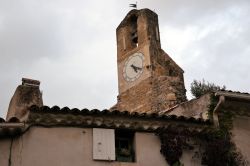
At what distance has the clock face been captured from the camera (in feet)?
79.0

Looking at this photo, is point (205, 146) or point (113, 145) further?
point (205, 146)

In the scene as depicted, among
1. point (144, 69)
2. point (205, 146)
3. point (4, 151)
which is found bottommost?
point (4, 151)

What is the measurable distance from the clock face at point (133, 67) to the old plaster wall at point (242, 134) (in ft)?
39.1

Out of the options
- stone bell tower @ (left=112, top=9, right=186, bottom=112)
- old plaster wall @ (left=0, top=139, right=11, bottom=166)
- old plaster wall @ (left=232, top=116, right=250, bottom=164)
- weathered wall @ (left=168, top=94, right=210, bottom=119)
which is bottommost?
old plaster wall @ (left=0, top=139, right=11, bottom=166)

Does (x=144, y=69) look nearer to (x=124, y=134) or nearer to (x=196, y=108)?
(x=196, y=108)

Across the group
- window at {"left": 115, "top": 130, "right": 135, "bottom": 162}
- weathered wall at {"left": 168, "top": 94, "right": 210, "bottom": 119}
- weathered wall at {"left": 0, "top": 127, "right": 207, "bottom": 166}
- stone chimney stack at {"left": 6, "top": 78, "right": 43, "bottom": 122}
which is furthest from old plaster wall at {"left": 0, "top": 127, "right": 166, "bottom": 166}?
weathered wall at {"left": 168, "top": 94, "right": 210, "bottom": 119}

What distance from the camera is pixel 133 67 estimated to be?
80.9 feet

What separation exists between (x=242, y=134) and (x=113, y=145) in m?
3.70

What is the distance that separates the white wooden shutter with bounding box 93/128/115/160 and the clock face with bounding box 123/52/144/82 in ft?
43.7

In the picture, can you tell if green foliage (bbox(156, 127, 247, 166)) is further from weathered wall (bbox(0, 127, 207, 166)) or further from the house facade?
weathered wall (bbox(0, 127, 207, 166))

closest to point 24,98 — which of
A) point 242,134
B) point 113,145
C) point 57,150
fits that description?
point 57,150

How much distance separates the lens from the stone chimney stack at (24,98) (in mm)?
11475

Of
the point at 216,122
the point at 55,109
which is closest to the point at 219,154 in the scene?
the point at 216,122

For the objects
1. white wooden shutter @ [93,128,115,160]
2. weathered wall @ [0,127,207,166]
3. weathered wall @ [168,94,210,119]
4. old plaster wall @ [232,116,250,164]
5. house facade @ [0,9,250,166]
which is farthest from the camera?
weathered wall @ [168,94,210,119]
